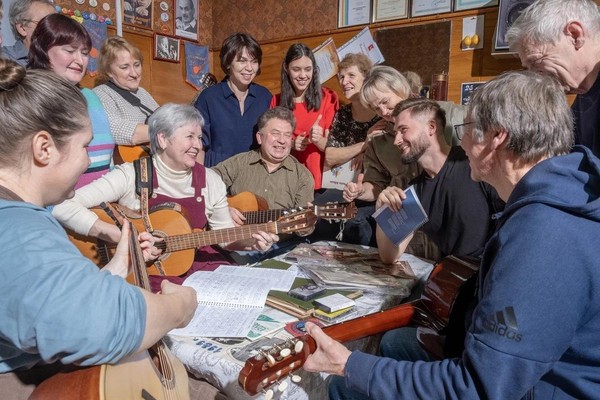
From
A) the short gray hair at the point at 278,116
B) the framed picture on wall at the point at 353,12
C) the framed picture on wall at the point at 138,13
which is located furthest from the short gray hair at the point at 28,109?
the framed picture on wall at the point at 138,13

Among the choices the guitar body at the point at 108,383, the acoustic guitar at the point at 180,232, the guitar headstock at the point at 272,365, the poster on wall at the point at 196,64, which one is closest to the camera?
the guitar body at the point at 108,383

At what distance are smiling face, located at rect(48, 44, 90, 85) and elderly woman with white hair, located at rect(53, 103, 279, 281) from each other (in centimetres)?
43

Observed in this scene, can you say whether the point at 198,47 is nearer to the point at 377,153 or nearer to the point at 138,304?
the point at 377,153

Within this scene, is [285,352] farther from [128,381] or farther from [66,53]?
[66,53]

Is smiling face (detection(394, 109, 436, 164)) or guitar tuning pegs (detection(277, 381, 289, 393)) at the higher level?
smiling face (detection(394, 109, 436, 164))

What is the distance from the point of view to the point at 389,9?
384 centimetres

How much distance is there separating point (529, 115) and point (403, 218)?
3.08 ft

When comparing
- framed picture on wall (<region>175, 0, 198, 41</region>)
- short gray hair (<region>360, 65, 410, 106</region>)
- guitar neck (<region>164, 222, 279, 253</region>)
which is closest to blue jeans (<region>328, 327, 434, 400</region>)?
guitar neck (<region>164, 222, 279, 253</region>)

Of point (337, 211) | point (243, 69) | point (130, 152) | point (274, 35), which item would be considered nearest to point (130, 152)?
point (130, 152)

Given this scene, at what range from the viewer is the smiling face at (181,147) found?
2.38 metres

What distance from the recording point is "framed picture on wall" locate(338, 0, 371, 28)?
3984 millimetres

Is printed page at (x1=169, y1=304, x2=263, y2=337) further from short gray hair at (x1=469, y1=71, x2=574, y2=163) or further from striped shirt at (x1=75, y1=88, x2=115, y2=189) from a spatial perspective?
striped shirt at (x1=75, y1=88, x2=115, y2=189)

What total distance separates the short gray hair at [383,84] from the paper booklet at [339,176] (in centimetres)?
48

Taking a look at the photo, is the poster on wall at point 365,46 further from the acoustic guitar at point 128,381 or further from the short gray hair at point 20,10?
the acoustic guitar at point 128,381
